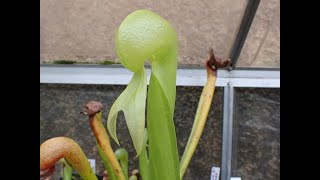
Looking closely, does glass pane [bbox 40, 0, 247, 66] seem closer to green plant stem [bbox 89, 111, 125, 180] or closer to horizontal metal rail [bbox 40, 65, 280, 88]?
horizontal metal rail [bbox 40, 65, 280, 88]

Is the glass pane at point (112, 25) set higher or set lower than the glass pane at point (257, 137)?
higher

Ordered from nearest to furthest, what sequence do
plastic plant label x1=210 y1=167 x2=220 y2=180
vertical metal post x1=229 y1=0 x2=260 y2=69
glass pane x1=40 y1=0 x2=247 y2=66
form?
vertical metal post x1=229 y1=0 x2=260 y2=69
glass pane x1=40 y1=0 x2=247 y2=66
plastic plant label x1=210 y1=167 x2=220 y2=180

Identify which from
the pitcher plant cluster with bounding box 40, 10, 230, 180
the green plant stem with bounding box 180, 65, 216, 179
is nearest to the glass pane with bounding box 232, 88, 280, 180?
the green plant stem with bounding box 180, 65, 216, 179

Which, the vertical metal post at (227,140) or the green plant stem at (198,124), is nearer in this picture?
the green plant stem at (198,124)

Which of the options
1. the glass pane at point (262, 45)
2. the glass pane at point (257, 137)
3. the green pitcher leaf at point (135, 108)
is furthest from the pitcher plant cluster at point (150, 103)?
the glass pane at point (257, 137)

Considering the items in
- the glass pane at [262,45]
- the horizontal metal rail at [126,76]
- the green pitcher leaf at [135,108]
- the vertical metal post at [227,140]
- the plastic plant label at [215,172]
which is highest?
the glass pane at [262,45]

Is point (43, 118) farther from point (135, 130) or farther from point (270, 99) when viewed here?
point (135, 130)

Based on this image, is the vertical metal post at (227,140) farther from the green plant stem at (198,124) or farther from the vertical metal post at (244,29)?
the green plant stem at (198,124)
